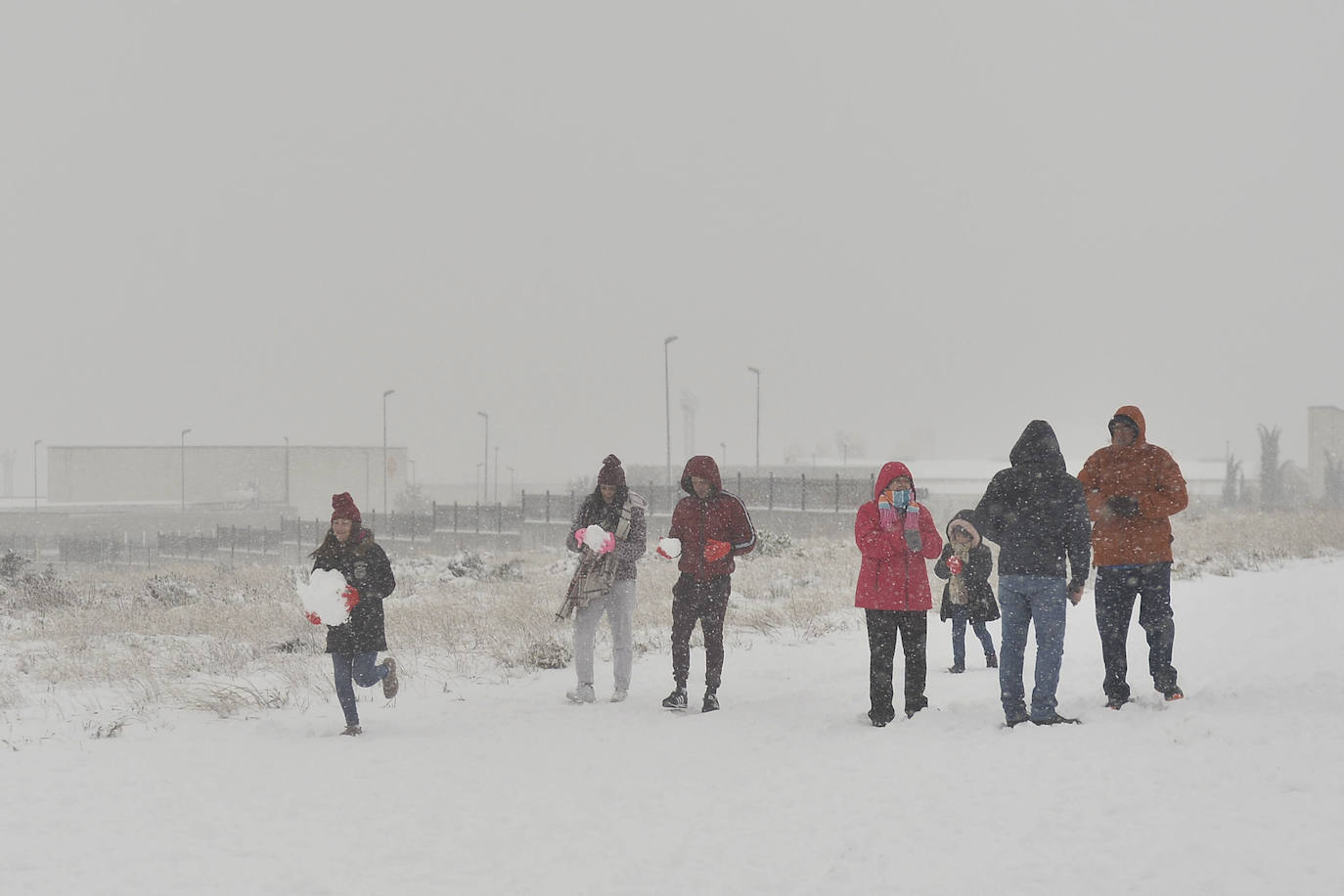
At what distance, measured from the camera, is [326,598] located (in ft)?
24.0

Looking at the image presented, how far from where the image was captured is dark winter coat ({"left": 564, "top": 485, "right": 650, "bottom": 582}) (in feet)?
28.0

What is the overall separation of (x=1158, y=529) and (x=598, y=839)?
4.23 metres

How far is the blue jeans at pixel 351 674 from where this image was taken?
754cm

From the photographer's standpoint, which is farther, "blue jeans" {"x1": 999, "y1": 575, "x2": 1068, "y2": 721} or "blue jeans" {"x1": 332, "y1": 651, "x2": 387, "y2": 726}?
"blue jeans" {"x1": 332, "y1": 651, "x2": 387, "y2": 726}

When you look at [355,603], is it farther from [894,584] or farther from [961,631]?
[961,631]

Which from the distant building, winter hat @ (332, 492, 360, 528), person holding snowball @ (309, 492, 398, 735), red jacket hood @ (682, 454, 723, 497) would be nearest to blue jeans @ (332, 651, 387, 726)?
person holding snowball @ (309, 492, 398, 735)

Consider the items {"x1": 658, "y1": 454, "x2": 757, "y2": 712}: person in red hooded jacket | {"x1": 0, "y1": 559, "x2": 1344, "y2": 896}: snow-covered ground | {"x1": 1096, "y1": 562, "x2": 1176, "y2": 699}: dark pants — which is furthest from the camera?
{"x1": 658, "y1": 454, "x2": 757, "y2": 712}: person in red hooded jacket

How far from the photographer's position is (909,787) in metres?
5.52

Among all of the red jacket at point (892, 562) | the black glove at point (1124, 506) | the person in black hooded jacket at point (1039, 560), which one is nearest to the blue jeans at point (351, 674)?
the red jacket at point (892, 562)

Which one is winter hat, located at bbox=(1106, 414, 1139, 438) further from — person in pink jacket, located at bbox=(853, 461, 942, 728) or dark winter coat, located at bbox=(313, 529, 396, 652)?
dark winter coat, located at bbox=(313, 529, 396, 652)

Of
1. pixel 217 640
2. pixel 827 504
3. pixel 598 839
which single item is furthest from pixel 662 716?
pixel 827 504

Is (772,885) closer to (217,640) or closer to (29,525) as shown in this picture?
(217,640)

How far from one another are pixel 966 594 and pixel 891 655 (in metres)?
2.06

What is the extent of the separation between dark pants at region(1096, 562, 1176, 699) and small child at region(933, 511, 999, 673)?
1.86m
